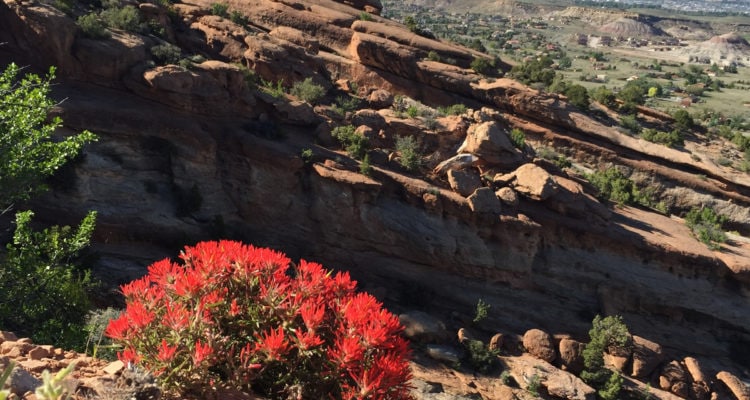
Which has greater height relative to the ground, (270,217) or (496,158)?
(496,158)

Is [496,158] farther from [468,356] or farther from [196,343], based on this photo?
[196,343]

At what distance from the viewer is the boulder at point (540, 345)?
61.3ft

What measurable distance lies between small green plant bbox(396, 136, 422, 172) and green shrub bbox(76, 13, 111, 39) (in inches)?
500

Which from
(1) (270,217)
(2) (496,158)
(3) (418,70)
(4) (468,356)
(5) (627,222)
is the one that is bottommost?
(4) (468,356)

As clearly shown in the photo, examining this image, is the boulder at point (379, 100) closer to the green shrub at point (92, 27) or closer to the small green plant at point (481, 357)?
the green shrub at point (92, 27)

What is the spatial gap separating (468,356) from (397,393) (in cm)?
1351

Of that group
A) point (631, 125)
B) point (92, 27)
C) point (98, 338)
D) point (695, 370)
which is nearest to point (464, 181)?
point (695, 370)

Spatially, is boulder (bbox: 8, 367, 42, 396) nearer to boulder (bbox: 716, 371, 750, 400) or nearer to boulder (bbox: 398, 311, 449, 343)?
boulder (bbox: 398, 311, 449, 343)

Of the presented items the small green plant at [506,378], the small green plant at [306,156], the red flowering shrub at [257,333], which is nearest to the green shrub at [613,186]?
the small green plant at [506,378]

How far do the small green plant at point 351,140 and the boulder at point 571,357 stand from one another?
1124 centimetres

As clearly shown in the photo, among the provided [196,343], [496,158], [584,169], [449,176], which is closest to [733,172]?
[584,169]

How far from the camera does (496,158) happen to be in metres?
21.6

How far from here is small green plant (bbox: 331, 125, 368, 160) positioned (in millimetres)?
20750

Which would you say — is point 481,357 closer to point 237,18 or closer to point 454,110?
point 454,110
